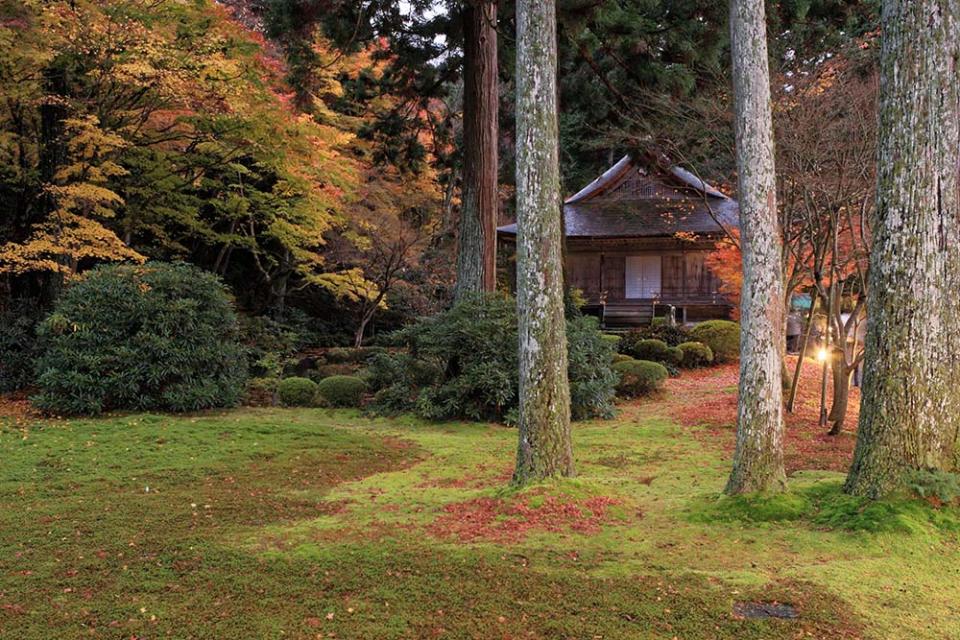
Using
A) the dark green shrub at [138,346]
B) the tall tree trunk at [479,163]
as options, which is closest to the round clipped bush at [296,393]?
the dark green shrub at [138,346]

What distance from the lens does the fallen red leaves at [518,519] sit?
5156mm

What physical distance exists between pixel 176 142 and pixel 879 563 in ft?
52.3

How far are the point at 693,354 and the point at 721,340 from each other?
1.30 metres

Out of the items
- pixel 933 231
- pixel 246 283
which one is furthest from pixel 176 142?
pixel 933 231

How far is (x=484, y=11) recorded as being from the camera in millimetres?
11297

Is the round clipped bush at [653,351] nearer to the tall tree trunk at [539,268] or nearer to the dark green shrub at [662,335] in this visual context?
the dark green shrub at [662,335]

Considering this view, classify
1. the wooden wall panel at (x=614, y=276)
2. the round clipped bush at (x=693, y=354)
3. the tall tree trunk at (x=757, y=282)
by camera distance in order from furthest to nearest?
the wooden wall panel at (x=614, y=276)
the round clipped bush at (x=693, y=354)
the tall tree trunk at (x=757, y=282)

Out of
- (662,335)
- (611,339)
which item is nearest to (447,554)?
(611,339)

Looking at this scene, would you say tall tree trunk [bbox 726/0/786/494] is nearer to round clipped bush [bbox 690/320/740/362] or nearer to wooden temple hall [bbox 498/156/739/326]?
round clipped bush [bbox 690/320/740/362]

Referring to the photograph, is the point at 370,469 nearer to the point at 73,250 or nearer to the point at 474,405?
the point at 474,405

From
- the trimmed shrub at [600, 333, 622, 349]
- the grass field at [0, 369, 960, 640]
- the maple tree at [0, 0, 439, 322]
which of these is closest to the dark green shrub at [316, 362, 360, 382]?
the maple tree at [0, 0, 439, 322]

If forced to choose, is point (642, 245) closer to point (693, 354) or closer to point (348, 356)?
point (693, 354)

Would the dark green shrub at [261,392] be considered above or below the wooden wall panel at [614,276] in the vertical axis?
below

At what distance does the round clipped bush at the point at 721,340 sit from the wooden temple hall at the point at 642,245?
376cm
